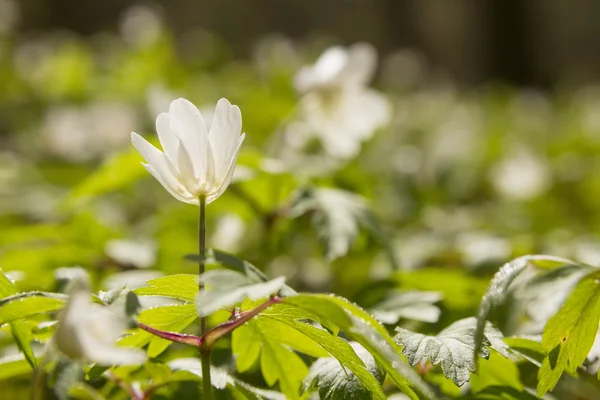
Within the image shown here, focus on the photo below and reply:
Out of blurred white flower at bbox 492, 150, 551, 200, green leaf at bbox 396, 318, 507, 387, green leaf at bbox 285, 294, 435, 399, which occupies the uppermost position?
green leaf at bbox 285, 294, 435, 399

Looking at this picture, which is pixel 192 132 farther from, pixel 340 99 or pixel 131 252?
pixel 340 99

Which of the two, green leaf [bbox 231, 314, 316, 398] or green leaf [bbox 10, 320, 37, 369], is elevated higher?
green leaf [bbox 10, 320, 37, 369]

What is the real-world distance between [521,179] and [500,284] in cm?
237

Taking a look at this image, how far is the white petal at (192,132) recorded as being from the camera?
3.53ft

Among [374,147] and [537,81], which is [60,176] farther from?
[537,81]

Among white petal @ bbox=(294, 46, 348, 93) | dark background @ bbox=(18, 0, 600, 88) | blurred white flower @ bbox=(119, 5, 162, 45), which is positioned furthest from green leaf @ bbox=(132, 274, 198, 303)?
dark background @ bbox=(18, 0, 600, 88)

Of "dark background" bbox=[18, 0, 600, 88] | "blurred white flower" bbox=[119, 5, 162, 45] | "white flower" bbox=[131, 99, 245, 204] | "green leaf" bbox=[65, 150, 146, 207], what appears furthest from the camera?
"dark background" bbox=[18, 0, 600, 88]

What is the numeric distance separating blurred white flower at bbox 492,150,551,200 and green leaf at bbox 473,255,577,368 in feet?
7.40

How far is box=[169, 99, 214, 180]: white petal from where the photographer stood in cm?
108

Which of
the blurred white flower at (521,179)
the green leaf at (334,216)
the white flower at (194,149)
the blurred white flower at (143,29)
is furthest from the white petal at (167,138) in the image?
the blurred white flower at (143,29)

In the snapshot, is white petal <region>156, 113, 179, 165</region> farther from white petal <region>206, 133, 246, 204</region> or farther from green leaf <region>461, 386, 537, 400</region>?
green leaf <region>461, 386, 537, 400</region>

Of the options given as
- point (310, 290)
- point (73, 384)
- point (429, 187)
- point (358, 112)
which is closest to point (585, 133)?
point (429, 187)

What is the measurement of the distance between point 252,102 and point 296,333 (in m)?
2.60

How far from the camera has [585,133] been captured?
16.5 feet
